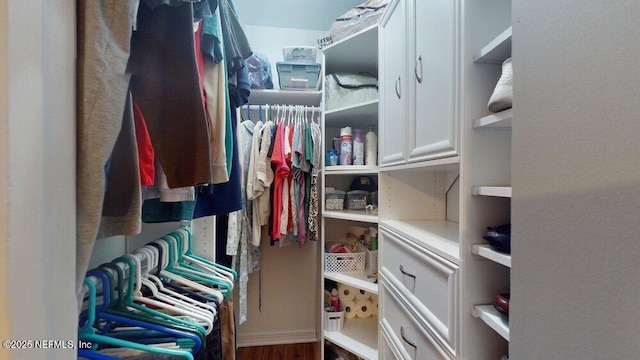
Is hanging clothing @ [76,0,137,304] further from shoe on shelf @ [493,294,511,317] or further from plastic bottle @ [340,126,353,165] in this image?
plastic bottle @ [340,126,353,165]

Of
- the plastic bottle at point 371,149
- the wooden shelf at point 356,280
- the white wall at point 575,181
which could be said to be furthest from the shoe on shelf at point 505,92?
the wooden shelf at point 356,280

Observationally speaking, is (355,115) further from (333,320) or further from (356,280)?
(333,320)

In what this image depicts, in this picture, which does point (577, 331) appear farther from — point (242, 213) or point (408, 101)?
point (242, 213)

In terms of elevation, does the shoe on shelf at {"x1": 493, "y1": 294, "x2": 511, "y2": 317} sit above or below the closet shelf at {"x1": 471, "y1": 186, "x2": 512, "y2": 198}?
below

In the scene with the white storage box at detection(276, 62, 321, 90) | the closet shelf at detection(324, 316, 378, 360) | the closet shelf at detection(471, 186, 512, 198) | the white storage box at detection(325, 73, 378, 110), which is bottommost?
the closet shelf at detection(324, 316, 378, 360)

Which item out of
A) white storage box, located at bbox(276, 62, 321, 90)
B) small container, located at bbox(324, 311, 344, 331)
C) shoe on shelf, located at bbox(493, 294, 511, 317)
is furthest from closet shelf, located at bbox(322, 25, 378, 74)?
small container, located at bbox(324, 311, 344, 331)

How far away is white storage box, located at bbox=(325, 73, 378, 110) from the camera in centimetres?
147

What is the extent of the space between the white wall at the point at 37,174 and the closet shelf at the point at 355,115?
1194 millimetres


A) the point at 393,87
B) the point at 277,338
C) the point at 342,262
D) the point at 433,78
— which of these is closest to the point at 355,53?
the point at 393,87

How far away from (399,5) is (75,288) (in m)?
1.26

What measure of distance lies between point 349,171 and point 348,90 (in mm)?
477

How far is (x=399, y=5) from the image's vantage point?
103cm

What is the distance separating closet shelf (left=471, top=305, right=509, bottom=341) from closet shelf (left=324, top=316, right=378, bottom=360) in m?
0.84

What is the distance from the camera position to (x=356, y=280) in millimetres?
1354
